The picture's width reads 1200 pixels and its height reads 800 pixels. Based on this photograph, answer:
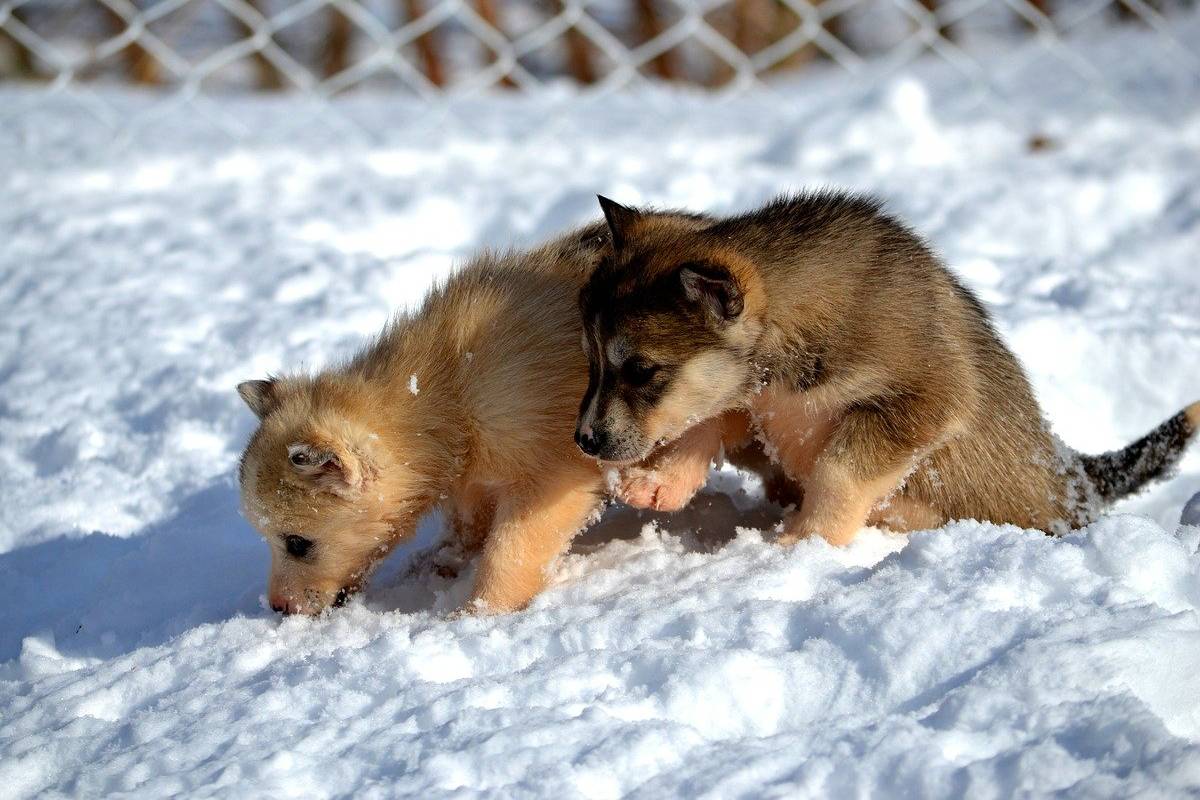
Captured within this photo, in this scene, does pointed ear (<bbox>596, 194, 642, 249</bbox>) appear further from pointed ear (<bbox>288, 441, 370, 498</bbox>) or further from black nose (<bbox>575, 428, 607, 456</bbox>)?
pointed ear (<bbox>288, 441, 370, 498</bbox>)

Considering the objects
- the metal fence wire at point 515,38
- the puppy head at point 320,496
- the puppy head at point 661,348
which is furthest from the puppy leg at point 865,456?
the metal fence wire at point 515,38

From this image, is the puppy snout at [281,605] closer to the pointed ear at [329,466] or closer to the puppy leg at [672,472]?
the pointed ear at [329,466]

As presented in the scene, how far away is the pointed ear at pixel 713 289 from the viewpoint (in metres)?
2.76

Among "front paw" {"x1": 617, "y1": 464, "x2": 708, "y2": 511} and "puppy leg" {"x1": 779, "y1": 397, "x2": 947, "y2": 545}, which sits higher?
"front paw" {"x1": 617, "y1": 464, "x2": 708, "y2": 511}

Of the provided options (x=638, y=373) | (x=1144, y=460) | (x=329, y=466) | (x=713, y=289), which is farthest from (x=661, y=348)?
(x=1144, y=460)

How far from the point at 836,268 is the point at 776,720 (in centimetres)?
118

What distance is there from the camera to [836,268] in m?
2.99

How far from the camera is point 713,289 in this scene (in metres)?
2.79

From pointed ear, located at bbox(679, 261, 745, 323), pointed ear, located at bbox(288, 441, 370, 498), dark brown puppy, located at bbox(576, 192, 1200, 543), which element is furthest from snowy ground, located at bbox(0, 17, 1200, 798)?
pointed ear, located at bbox(679, 261, 745, 323)

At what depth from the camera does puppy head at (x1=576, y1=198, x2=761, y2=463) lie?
9.32 feet

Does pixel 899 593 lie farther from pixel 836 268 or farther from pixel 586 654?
pixel 836 268

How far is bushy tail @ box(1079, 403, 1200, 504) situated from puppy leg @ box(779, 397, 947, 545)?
0.65 m

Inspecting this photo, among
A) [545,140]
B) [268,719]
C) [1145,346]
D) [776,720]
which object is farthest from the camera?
[545,140]

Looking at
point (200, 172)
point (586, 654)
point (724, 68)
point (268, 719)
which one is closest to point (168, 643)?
point (268, 719)
